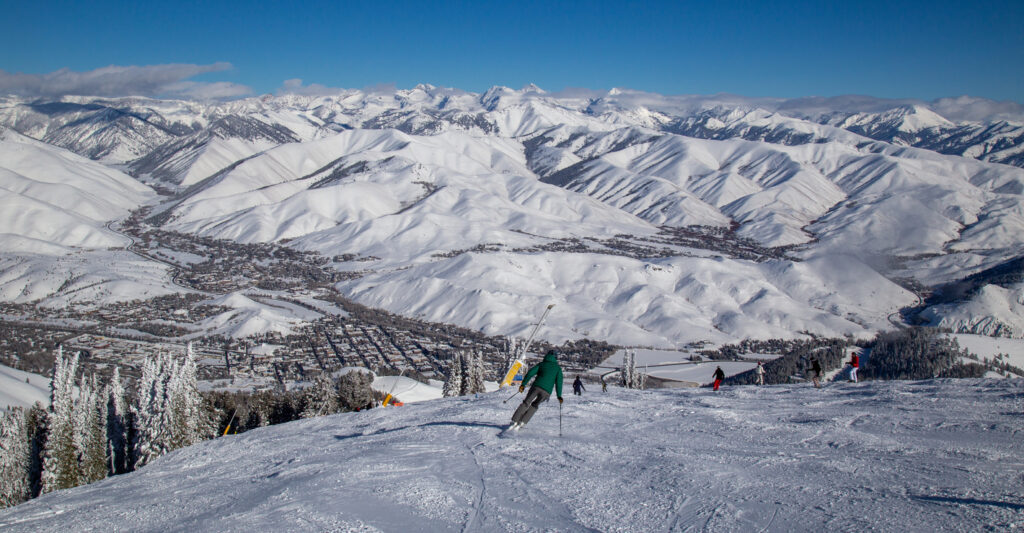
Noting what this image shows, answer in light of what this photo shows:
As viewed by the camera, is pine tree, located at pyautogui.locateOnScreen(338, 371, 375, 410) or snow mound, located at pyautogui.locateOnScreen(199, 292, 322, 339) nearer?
pine tree, located at pyautogui.locateOnScreen(338, 371, 375, 410)

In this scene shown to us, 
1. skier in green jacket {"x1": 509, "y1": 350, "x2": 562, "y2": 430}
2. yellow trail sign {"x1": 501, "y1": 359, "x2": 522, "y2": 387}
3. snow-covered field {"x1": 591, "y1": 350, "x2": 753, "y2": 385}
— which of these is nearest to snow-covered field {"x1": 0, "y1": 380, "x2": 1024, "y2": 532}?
skier in green jacket {"x1": 509, "y1": 350, "x2": 562, "y2": 430}

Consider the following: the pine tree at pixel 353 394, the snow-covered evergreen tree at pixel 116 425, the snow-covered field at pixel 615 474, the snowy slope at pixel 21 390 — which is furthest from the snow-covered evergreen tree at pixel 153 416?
the snowy slope at pixel 21 390

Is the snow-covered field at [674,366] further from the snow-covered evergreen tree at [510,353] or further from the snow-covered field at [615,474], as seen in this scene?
the snow-covered field at [615,474]

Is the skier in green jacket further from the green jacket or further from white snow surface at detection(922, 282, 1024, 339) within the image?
white snow surface at detection(922, 282, 1024, 339)

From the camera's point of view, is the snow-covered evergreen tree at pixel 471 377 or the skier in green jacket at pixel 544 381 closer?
the skier in green jacket at pixel 544 381

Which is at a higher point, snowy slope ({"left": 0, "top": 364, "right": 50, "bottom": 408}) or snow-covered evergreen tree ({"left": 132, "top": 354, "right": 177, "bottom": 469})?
snow-covered evergreen tree ({"left": 132, "top": 354, "right": 177, "bottom": 469})

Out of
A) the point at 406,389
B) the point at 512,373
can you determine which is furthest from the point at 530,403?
the point at 406,389
